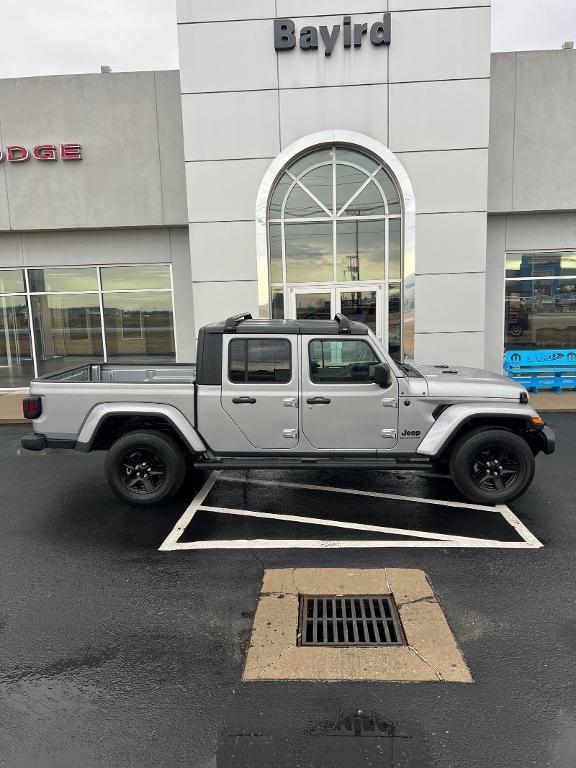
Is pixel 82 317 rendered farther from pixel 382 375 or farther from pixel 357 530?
pixel 357 530

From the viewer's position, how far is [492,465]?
5.98 metres

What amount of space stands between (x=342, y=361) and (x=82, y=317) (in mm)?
10310

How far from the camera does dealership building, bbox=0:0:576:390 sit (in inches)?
431

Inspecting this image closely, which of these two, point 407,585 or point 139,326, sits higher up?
point 139,326

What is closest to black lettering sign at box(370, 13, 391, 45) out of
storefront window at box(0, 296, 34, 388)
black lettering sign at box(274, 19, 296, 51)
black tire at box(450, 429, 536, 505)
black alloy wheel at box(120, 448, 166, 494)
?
black lettering sign at box(274, 19, 296, 51)

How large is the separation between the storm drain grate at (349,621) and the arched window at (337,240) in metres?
8.30

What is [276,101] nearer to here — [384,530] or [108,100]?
[108,100]

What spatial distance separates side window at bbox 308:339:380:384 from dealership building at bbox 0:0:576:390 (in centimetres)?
586

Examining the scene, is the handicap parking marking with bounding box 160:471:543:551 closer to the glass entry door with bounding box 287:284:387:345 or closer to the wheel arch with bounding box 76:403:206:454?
the wheel arch with bounding box 76:403:206:454

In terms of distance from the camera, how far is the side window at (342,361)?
6031mm

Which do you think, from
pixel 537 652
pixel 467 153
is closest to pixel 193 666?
pixel 537 652

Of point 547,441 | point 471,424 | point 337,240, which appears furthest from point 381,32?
point 547,441

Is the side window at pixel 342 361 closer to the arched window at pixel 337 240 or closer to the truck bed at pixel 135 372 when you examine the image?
the truck bed at pixel 135 372

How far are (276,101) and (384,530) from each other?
9220 millimetres
